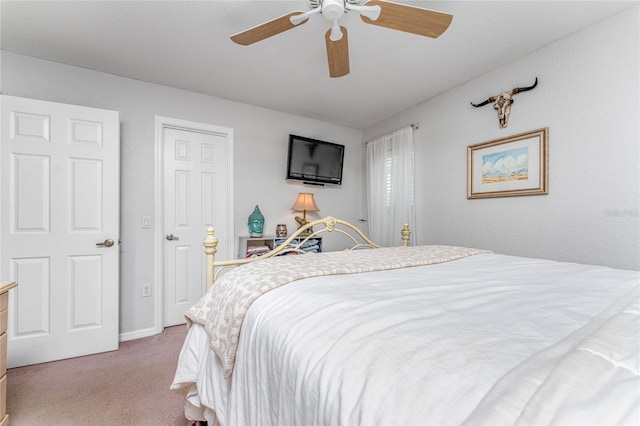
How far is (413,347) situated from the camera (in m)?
0.55

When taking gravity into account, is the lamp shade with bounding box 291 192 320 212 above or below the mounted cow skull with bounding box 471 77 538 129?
below

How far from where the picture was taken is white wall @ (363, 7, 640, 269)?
1.76 metres

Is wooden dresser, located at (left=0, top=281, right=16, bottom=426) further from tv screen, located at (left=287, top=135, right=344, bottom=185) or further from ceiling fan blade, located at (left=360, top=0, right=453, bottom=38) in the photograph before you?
tv screen, located at (left=287, top=135, right=344, bottom=185)

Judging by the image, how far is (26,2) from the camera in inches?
67.0

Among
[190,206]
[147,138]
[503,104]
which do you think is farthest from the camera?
[190,206]

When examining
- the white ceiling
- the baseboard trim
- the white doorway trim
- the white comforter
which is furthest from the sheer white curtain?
the baseboard trim

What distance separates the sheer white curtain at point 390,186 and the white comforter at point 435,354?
2.12 meters

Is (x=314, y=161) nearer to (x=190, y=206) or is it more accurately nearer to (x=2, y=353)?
(x=190, y=206)

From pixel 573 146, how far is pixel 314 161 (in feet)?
8.27

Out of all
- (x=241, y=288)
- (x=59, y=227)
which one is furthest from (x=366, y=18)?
(x=59, y=227)

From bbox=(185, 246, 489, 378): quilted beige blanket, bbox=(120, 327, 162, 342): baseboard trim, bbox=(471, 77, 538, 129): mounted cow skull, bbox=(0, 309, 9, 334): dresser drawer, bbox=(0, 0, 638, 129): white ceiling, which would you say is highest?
bbox=(0, 0, 638, 129): white ceiling

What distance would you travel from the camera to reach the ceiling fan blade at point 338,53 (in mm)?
1553

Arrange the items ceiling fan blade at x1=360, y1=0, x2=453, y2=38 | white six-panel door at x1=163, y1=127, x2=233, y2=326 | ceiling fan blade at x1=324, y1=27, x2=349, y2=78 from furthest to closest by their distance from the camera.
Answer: white six-panel door at x1=163, y1=127, x2=233, y2=326 → ceiling fan blade at x1=324, y1=27, x2=349, y2=78 → ceiling fan blade at x1=360, y1=0, x2=453, y2=38

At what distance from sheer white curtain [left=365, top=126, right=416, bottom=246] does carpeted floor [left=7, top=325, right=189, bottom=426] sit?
8.49 feet
